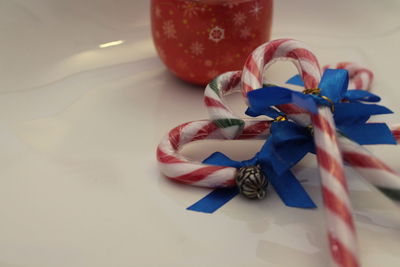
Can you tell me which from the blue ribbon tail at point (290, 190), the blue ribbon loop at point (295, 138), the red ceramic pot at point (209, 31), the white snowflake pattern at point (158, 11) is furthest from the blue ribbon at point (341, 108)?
the white snowflake pattern at point (158, 11)

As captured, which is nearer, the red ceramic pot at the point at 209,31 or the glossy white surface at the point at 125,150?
the glossy white surface at the point at 125,150

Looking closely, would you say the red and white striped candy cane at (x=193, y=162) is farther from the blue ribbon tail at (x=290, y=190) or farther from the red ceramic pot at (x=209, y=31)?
the red ceramic pot at (x=209, y=31)

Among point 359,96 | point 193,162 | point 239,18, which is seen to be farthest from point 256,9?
point 193,162

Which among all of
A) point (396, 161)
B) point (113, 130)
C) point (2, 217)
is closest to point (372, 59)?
point (396, 161)

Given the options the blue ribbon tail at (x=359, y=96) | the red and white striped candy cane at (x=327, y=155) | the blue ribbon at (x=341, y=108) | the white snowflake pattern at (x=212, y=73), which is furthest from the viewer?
the white snowflake pattern at (x=212, y=73)

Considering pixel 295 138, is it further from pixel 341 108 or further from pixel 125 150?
pixel 125 150
